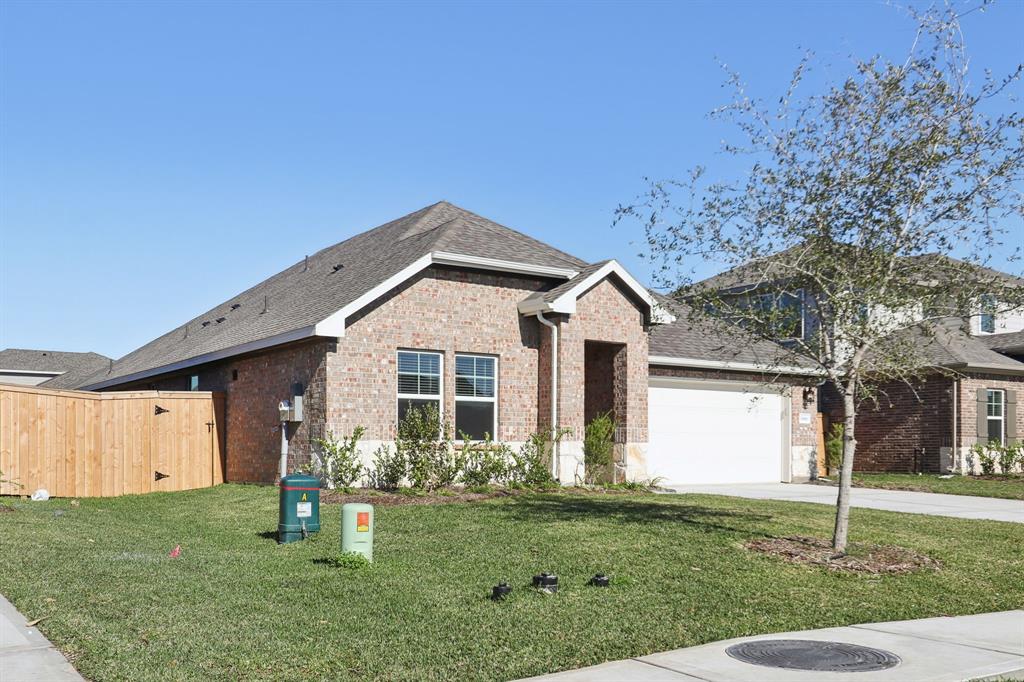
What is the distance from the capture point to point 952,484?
73.5 ft

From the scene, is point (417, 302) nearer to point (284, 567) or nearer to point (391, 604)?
point (284, 567)

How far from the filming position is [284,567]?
32.1ft

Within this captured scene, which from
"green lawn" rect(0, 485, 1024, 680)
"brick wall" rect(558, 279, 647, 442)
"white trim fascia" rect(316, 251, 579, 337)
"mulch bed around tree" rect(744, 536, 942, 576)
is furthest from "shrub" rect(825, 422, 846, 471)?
"mulch bed around tree" rect(744, 536, 942, 576)

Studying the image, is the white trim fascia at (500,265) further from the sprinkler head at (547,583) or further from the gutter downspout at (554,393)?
the sprinkler head at (547,583)

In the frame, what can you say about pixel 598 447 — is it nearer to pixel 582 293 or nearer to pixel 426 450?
pixel 582 293

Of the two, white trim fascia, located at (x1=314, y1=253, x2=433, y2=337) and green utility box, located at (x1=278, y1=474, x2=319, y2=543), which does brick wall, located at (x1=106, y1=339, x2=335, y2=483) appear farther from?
green utility box, located at (x1=278, y1=474, x2=319, y2=543)

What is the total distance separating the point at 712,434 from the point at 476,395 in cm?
676

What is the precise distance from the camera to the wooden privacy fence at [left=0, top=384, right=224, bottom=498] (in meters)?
17.6

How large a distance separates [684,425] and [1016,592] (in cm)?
1255

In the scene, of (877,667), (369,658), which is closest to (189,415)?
(369,658)

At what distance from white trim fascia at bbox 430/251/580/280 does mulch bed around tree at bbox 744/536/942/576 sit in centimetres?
864

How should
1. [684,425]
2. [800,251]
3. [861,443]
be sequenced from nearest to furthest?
[800,251] < [684,425] < [861,443]

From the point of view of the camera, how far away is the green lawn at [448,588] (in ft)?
21.8

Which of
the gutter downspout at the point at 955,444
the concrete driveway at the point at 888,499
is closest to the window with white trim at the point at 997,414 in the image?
the gutter downspout at the point at 955,444
